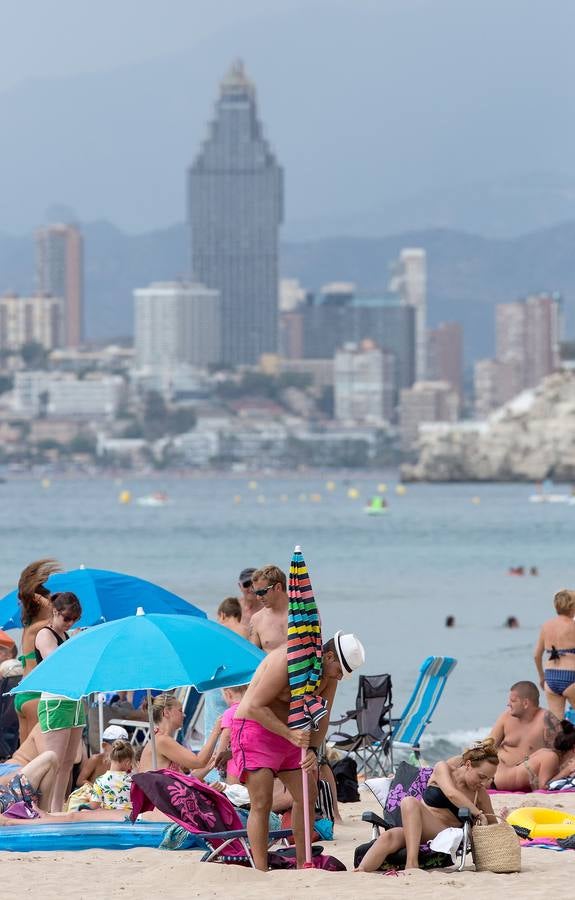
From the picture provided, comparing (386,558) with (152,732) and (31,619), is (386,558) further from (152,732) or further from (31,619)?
(152,732)

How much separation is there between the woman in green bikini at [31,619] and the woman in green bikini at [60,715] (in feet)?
0.46

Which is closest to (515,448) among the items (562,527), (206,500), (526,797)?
(206,500)

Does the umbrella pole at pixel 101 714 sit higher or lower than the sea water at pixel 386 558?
higher

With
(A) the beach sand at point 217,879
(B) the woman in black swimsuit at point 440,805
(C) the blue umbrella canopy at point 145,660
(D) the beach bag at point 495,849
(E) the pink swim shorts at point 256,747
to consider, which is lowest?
(A) the beach sand at point 217,879

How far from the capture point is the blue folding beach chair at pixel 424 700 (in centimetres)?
1210

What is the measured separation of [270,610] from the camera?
9211 millimetres

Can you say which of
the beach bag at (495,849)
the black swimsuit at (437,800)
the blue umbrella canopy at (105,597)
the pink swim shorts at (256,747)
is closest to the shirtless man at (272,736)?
the pink swim shorts at (256,747)

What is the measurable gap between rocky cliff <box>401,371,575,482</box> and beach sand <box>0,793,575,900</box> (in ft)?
436

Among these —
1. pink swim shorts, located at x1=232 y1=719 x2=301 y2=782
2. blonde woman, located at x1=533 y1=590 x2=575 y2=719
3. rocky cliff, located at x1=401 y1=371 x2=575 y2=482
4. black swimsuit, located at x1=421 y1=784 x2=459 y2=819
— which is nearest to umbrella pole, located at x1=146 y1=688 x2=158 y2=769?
pink swim shorts, located at x1=232 y1=719 x2=301 y2=782

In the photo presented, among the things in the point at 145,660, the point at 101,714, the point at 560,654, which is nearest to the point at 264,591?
the point at 145,660

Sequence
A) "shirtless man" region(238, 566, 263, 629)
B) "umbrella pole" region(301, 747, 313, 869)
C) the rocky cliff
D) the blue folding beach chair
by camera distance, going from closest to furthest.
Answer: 1. "umbrella pole" region(301, 747, 313, 869)
2. "shirtless man" region(238, 566, 263, 629)
3. the blue folding beach chair
4. the rocky cliff

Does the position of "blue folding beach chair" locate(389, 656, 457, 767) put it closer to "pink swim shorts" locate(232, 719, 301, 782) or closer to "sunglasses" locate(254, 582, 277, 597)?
"sunglasses" locate(254, 582, 277, 597)

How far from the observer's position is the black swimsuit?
25.7 ft

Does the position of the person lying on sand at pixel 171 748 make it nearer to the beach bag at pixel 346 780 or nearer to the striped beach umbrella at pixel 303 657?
the beach bag at pixel 346 780
